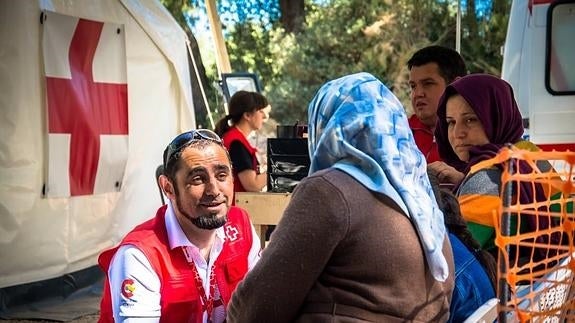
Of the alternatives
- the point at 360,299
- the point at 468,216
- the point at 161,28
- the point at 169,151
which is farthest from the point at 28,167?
the point at 360,299

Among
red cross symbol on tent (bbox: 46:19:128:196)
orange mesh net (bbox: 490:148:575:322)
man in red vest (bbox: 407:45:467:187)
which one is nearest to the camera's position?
orange mesh net (bbox: 490:148:575:322)

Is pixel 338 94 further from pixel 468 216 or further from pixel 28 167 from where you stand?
pixel 28 167

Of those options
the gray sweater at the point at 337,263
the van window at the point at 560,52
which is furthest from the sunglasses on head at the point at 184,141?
the van window at the point at 560,52

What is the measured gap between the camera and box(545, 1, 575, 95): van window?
6.43 meters

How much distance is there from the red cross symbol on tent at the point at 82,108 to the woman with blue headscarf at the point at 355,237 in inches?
176

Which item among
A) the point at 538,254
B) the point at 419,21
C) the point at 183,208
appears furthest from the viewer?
the point at 419,21

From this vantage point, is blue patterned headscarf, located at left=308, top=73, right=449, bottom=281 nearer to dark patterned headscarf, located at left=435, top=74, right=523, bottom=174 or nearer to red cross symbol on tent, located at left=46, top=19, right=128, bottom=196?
dark patterned headscarf, located at left=435, top=74, right=523, bottom=174

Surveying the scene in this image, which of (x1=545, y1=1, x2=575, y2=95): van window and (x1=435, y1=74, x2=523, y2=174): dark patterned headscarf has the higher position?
(x1=545, y1=1, x2=575, y2=95): van window

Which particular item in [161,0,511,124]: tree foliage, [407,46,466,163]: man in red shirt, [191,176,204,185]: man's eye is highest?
[161,0,511,124]: tree foliage

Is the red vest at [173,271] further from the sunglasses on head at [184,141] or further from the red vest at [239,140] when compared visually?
the red vest at [239,140]

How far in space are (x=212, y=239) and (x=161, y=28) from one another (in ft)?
15.0

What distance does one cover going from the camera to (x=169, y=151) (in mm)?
2689

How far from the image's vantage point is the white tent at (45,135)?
5574 millimetres

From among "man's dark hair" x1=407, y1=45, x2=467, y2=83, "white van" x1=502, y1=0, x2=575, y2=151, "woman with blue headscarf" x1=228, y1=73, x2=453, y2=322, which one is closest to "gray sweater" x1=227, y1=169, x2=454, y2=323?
"woman with blue headscarf" x1=228, y1=73, x2=453, y2=322
